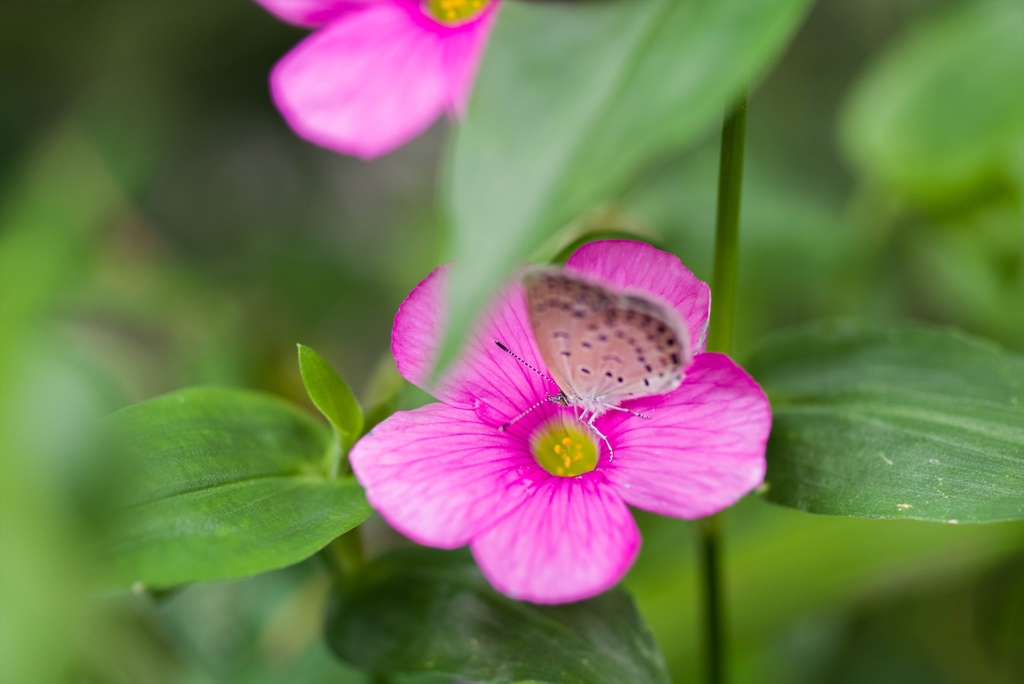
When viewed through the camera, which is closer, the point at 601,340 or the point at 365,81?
the point at 601,340

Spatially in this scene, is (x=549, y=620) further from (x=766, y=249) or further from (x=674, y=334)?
(x=766, y=249)

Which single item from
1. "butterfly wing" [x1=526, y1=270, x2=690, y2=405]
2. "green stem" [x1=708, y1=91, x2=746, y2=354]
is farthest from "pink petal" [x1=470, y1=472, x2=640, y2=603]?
"green stem" [x1=708, y1=91, x2=746, y2=354]

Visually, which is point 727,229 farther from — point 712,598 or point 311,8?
point 311,8

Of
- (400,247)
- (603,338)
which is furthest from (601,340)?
(400,247)

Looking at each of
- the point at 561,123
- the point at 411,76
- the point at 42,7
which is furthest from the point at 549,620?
the point at 42,7

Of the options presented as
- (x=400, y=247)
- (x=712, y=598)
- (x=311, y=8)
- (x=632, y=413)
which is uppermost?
(x=311, y=8)

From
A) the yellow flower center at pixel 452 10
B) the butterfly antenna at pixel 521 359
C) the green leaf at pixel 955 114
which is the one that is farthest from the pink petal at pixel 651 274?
the green leaf at pixel 955 114

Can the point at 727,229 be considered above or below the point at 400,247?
above

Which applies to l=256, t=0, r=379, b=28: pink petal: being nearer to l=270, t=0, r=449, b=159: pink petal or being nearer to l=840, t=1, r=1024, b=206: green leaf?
l=270, t=0, r=449, b=159: pink petal
